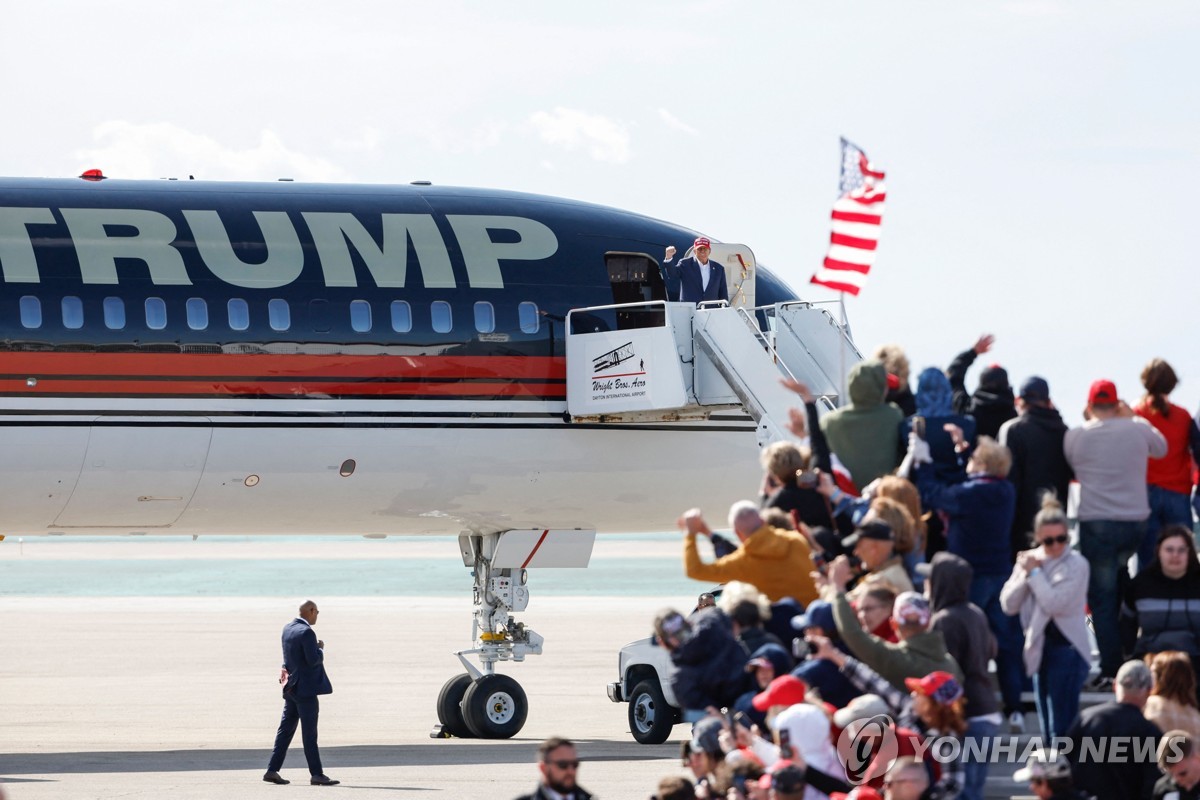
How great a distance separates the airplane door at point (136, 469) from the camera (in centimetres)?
2252

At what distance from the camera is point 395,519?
82.3 feet

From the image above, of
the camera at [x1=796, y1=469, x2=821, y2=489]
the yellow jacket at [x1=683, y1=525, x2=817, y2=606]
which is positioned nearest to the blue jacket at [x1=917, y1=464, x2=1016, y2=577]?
the camera at [x1=796, y1=469, x2=821, y2=489]

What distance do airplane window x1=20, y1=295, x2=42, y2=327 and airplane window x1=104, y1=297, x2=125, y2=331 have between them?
0.76 m

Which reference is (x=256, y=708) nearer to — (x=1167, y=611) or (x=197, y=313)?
(x=197, y=313)

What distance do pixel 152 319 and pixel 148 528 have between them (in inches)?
115

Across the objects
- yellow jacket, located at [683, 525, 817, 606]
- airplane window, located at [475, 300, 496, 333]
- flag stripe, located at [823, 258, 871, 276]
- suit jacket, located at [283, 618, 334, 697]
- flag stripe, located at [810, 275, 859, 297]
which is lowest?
suit jacket, located at [283, 618, 334, 697]

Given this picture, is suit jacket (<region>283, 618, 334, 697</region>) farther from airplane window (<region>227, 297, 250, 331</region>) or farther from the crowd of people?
the crowd of people

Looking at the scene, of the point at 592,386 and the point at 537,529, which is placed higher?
the point at 592,386

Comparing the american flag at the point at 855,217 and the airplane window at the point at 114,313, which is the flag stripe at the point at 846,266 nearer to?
the american flag at the point at 855,217

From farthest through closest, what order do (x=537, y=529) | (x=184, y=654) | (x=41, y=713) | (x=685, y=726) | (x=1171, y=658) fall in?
(x=184, y=654) → (x=41, y=713) → (x=685, y=726) → (x=537, y=529) → (x=1171, y=658)

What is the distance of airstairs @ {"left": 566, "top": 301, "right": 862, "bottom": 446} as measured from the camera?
22.4 meters

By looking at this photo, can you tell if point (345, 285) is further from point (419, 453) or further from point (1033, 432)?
point (1033, 432)

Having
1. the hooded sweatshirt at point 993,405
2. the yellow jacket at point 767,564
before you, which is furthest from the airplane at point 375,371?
the yellow jacket at point 767,564

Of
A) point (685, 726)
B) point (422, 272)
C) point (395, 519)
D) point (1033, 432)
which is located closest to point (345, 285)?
point (422, 272)
